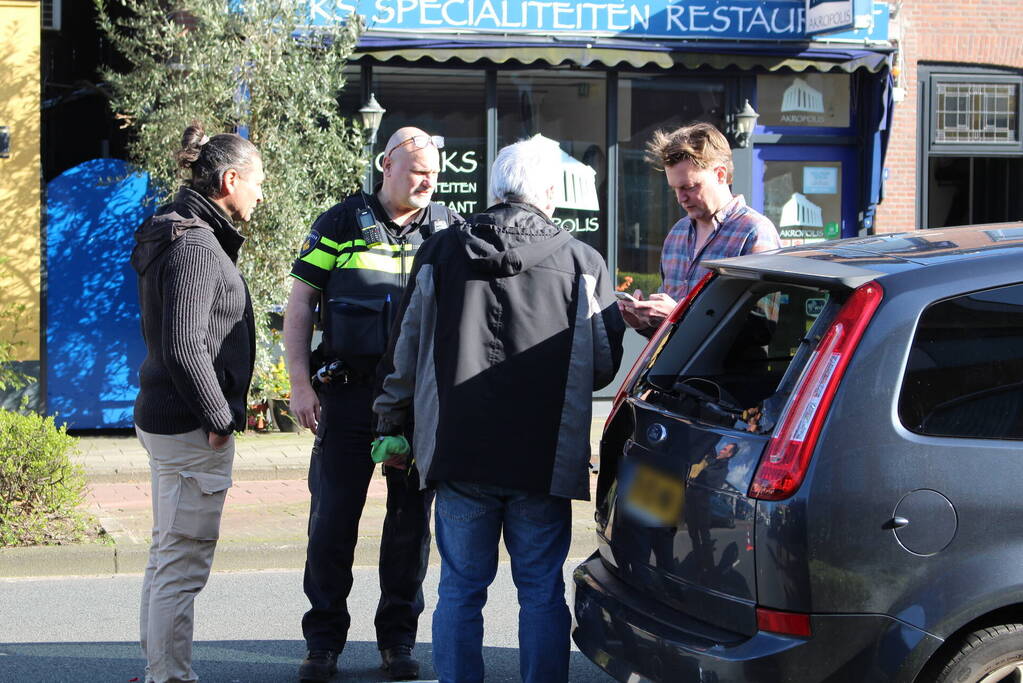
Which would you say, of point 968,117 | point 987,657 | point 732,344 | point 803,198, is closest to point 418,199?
point 732,344

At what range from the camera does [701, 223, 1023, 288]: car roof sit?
3.18 meters

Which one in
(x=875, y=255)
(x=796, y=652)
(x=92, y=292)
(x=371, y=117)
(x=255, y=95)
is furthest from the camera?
(x=371, y=117)

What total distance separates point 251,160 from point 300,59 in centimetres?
523

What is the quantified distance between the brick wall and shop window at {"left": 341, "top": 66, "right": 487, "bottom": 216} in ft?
13.0

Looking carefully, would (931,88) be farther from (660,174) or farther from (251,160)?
(251,160)

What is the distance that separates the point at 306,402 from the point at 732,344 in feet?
5.48

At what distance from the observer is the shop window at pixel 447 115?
34.3 ft

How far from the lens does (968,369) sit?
10.1 ft

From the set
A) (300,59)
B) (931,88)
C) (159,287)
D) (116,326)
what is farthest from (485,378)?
(931,88)

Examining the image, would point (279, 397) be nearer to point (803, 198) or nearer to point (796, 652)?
point (803, 198)

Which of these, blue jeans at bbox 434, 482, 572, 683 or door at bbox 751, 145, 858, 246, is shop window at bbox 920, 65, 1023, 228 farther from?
blue jeans at bbox 434, 482, 572, 683

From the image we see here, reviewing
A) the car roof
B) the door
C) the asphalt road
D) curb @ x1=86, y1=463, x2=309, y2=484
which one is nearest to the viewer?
the car roof

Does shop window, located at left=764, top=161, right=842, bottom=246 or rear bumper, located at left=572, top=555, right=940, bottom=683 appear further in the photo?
shop window, located at left=764, top=161, right=842, bottom=246

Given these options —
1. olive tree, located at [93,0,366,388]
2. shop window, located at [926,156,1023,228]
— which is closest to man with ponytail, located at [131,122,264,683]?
olive tree, located at [93,0,366,388]
